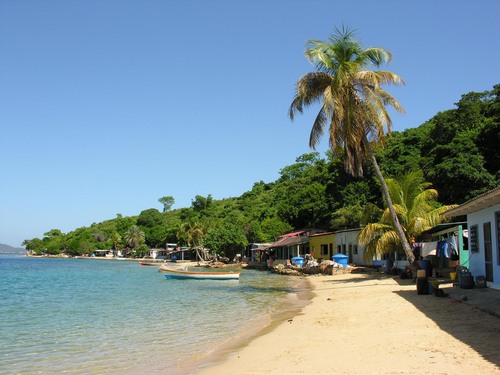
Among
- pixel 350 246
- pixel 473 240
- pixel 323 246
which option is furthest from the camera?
pixel 323 246

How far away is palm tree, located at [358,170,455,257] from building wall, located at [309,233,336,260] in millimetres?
16930

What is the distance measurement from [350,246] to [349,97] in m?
19.2

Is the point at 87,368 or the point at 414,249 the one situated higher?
the point at 414,249

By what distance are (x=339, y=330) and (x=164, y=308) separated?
969 centimetres

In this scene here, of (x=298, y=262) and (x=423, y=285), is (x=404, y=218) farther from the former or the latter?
(x=298, y=262)

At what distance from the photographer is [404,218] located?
73.7ft

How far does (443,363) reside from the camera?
21.0 feet

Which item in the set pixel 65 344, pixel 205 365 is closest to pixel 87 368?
pixel 205 365

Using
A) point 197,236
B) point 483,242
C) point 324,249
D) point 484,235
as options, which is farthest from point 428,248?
point 197,236

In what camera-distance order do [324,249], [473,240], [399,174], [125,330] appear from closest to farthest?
[125,330] < [473,240] < [399,174] < [324,249]

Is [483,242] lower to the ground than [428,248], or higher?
higher

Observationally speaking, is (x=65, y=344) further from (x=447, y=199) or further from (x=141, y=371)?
(x=447, y=199)

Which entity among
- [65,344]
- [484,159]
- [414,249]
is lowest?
[65,344]

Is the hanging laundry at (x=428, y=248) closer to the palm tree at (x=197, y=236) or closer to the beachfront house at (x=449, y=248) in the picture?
the beachfront house at (x=449, y=248)
